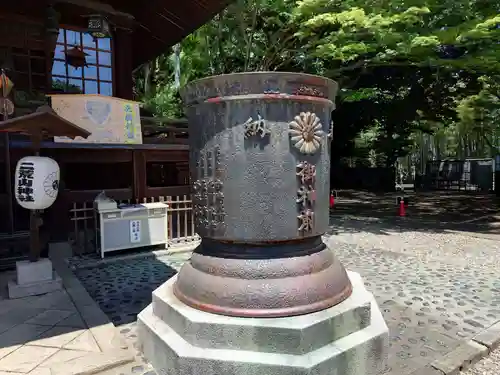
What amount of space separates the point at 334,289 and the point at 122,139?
6.71 meters

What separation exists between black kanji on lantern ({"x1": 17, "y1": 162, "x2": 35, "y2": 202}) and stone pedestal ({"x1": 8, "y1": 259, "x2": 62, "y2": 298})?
1.01m

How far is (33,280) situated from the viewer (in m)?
5.73

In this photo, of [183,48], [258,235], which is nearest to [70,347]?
[258,235]

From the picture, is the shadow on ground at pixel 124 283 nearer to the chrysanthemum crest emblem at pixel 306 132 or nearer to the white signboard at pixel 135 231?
the white signboard at pixel 135 231

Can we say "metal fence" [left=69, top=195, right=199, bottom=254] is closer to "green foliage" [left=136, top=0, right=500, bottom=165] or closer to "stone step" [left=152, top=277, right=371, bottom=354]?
"stone step" [left=152, top=277, right=371, bottom=354]

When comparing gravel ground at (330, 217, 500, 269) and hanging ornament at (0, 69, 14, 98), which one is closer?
hanging ornament at (0, 69, 14, 98)

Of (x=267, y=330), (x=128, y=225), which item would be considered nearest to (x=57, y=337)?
(x=267, y=330)

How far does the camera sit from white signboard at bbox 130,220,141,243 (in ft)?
26.7

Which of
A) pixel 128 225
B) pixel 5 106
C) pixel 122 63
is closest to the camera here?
pixel 5 106

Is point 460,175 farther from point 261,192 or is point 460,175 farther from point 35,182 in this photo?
point 35,182

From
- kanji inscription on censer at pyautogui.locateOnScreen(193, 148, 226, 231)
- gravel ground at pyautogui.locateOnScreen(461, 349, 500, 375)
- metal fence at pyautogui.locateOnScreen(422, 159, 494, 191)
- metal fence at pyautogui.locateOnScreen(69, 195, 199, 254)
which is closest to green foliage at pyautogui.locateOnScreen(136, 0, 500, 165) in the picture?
metal fence at pyautogui.locateOnScreen(422, 159, 494, 191)

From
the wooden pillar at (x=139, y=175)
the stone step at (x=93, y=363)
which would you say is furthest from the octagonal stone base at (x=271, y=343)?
the wooden pillar at (x=139, y=175)

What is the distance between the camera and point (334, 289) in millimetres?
3637

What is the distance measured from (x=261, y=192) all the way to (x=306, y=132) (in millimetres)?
678
